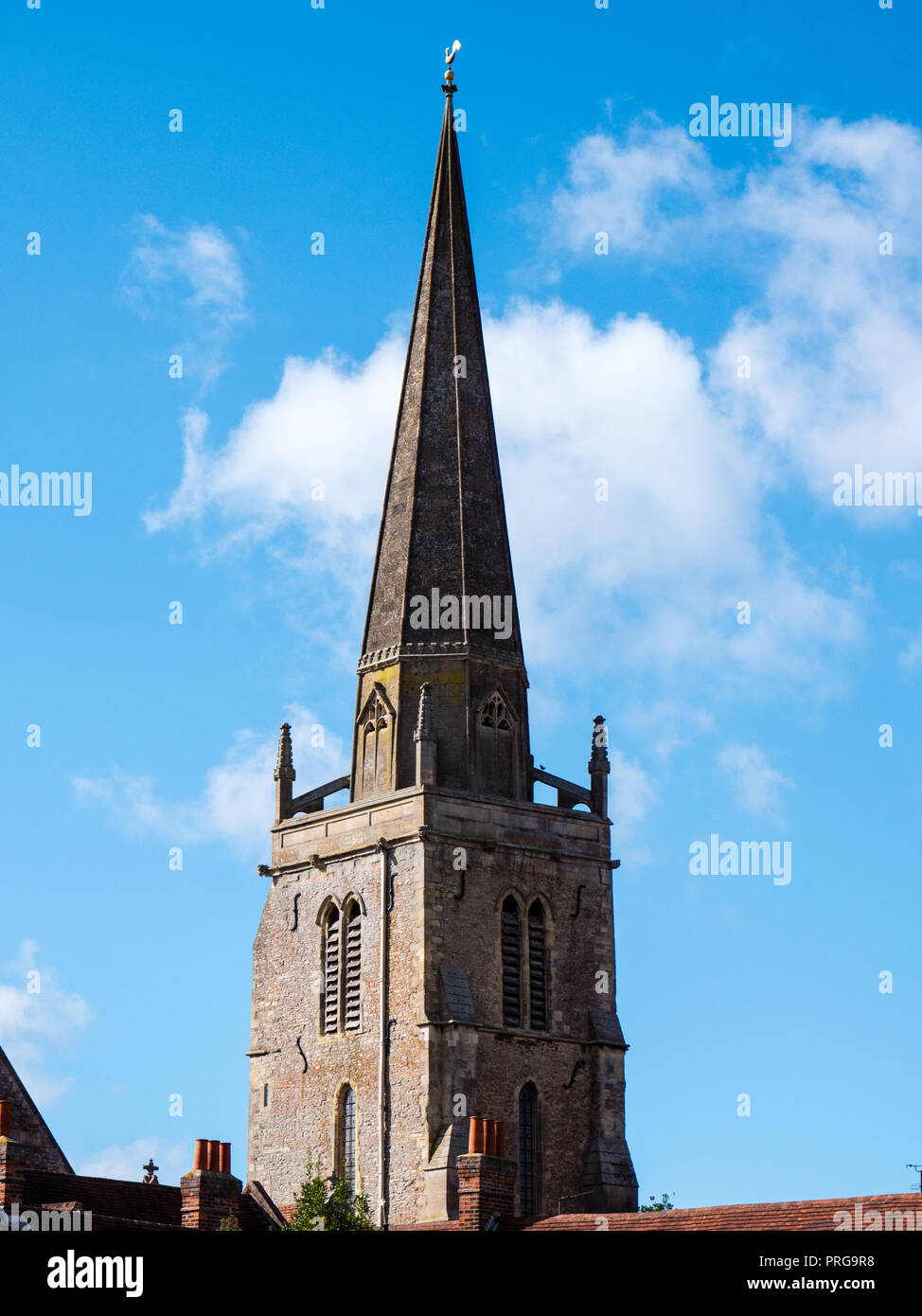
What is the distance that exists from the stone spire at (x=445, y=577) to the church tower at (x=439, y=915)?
7 cm

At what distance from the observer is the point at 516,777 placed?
64688 millimetres

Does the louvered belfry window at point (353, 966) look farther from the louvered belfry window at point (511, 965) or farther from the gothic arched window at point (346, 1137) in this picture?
the louvered belfry window at point (511, 965)

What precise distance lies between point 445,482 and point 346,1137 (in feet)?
58.2

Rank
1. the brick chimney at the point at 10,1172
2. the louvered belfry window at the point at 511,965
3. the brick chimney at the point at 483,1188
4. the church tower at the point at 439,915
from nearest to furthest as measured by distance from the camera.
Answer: the brick chimney at the point at 483,1188 < the brick chimney at the point at 10,1172 < the church tower at the point at 439,915 < the louvered belfry window at the point at 511,965

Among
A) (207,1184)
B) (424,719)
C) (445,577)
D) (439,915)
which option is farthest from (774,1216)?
(445,577)

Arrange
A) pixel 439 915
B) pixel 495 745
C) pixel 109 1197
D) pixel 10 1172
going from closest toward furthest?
pixel 10 1172 < pixel 109 1197 < pixel 439 915 < pixel 495 745

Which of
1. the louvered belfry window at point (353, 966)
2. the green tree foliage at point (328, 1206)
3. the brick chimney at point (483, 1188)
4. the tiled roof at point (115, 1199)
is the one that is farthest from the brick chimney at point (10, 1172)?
the louvered belfry window at point (353, 966)

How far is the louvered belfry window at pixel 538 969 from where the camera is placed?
62.0 m

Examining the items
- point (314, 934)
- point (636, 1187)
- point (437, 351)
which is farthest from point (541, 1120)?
point (437, 351)

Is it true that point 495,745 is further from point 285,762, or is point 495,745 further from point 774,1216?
point 774,1216

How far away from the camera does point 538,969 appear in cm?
6244
